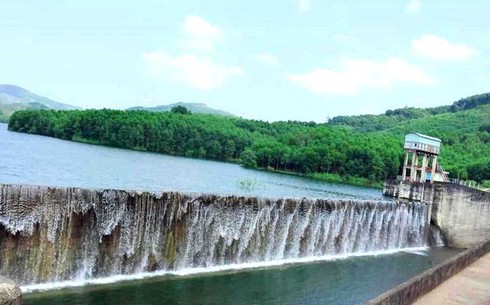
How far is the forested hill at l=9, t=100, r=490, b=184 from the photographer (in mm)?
82562

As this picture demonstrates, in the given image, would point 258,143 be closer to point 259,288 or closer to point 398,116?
point 259,288

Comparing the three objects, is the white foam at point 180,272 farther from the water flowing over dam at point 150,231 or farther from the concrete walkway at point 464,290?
the concrete walkway at point 464,290

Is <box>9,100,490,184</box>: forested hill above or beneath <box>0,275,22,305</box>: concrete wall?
above

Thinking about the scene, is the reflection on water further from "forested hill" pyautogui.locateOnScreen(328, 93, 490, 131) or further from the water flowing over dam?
"forested hill" pyautogui.locateOnScreen(328, 93, 490, 131)

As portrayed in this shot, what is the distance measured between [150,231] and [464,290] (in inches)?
355

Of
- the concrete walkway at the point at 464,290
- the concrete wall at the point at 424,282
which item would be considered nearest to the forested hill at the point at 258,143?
the concrete wall at the point at 424,282

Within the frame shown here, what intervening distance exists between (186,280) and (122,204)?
9.91ft

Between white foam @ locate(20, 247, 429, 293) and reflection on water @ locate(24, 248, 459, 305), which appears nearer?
reflection on water @ locate(24, 248, 459, 305)

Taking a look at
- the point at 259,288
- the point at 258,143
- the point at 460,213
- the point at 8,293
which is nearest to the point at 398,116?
the point at 258,143

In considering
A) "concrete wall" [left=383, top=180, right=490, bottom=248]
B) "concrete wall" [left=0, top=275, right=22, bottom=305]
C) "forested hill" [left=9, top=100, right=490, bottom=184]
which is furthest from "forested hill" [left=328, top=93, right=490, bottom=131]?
"concrete wall" [left=0, top=275, right=22, bottom=305]

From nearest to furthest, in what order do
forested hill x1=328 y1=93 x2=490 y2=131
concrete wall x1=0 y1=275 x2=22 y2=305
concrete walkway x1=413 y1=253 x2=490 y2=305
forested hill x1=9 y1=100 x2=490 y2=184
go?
→ concrete wall x1=0 y1=275 x2=22 y2=305 → concrete walkway x1=413 y1=253 x2=490 y2=305 → forested hill x1=9 y1=100 x2=490 y2=184 → forested hill x1=328 y1=93 x2=490 y2=131

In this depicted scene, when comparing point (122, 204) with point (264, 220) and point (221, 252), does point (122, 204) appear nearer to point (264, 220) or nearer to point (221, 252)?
point (221, 252)

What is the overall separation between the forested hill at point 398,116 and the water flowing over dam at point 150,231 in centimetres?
14969

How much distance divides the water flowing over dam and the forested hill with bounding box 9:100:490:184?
2269 inches
